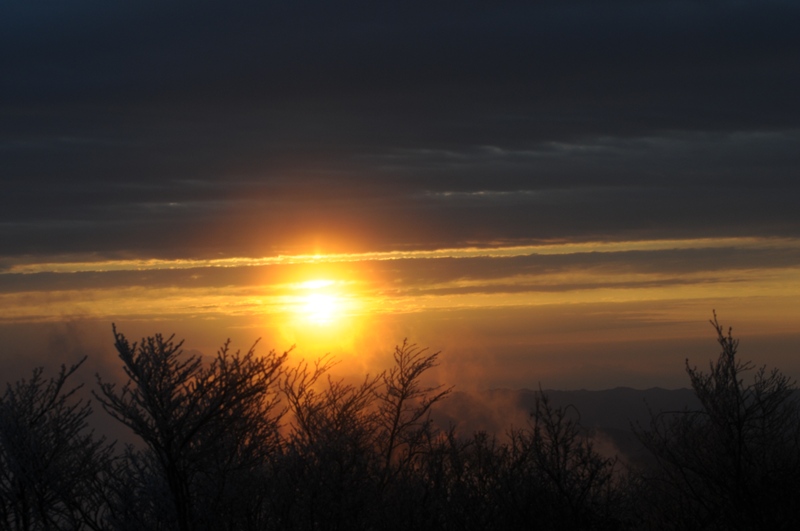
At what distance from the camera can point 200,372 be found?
18844mm

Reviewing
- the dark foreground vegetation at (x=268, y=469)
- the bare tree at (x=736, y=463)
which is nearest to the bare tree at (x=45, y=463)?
the dark foreground vegetation at (x=268, y=469)

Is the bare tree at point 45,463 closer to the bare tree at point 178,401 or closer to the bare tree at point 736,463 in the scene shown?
the bare tree at point 178,401

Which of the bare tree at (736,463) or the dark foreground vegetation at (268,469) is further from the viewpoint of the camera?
the bare tree at (736,463)

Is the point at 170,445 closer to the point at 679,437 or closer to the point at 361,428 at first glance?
the point at 361,428

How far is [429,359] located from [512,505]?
546cm

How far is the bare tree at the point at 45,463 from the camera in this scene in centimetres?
2162

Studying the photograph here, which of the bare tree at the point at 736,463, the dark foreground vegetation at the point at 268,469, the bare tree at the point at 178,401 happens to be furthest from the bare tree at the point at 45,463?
the bare tree at the point at 736,463

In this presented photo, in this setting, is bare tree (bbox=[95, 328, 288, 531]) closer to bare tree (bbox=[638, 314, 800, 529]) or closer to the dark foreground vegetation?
the dark foreground vegetation

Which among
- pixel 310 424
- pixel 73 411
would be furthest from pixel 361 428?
pixel 73 411

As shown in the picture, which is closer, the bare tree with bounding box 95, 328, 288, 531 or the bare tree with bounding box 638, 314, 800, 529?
the bare tree with bounding box 95, 328, 288, 531

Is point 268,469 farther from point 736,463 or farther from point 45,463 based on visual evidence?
point 736,463

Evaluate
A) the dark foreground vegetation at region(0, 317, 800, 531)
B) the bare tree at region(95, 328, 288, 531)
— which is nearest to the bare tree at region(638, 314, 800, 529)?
the dark foreground vegetation at region(0, 317, 800, 531)

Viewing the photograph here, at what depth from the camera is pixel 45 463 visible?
877 inches

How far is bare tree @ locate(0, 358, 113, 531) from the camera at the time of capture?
21.6 meters
